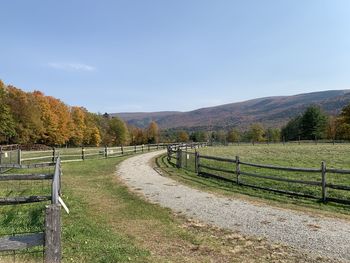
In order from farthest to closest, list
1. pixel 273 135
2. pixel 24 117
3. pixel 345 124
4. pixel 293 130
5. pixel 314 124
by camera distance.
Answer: pixel 273 135, pixel 293 130, pixel 314 124, pixel 345 124, pixel 24 117

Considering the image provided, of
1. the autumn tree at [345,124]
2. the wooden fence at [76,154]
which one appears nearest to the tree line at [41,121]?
the wooden fence at [76,154]

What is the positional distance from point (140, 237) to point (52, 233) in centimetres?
382

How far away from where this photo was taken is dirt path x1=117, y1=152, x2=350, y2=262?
7977mm

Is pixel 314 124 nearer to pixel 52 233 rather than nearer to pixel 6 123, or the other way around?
pixel 6 123

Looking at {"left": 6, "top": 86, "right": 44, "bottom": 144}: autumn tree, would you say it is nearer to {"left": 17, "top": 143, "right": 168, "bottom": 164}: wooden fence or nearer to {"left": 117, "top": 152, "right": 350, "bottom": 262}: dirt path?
{"left": 17, "top": 143, "right": 168, "bottom": 164}: wooden fence

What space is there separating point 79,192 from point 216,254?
8.63m

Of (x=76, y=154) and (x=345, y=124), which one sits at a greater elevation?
(x=345, y=124)

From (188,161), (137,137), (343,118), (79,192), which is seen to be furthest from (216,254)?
(137,137)

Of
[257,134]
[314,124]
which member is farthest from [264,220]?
[257,134]

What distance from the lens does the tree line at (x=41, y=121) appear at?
7225 centimetres

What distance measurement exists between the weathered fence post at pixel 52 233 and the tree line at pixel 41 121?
69.1m

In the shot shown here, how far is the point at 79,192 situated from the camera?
14.6 metres

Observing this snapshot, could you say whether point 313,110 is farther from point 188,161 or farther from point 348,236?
point 348,236

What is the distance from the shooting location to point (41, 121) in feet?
257
